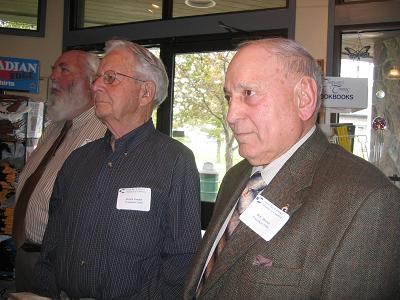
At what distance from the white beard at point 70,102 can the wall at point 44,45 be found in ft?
8.91

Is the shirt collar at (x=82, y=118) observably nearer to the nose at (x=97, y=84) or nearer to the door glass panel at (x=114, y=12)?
the nose at (x=97, y=84)

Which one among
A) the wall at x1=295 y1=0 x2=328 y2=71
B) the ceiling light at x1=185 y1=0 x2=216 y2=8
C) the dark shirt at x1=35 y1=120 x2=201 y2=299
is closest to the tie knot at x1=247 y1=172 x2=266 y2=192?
the dark shirt at x1=35 y1=120 x2=201 y2=299

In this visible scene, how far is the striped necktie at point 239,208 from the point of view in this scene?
1320mm

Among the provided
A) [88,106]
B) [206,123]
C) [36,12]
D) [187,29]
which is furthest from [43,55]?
[88,106]

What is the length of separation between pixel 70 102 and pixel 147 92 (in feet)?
2.89

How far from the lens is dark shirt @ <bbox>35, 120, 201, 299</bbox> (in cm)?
164

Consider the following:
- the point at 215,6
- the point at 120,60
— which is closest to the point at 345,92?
the point at 120,60

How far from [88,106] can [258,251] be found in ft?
6.30

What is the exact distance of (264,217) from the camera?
1172 mm

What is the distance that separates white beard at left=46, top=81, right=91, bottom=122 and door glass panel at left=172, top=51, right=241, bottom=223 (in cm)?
173

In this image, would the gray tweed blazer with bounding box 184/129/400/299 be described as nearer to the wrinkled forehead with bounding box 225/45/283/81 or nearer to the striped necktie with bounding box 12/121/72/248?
the wrinkled forehead with bounding box 225/45/283/81

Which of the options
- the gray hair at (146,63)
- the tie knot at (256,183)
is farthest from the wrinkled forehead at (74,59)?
the tie knot at (256,183)

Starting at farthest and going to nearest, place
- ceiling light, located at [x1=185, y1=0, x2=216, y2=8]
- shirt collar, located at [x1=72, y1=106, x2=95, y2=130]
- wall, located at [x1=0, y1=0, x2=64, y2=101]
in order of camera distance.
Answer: wall, located at [x1=0, y1=0, x2=64, y2=101] → ceiling light, located at [x1=185, y1=0, x2=216, y2=8] → shirt collar, located at [x1=72, y1=106, x2=95, y2=130]

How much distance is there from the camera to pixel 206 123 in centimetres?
426
